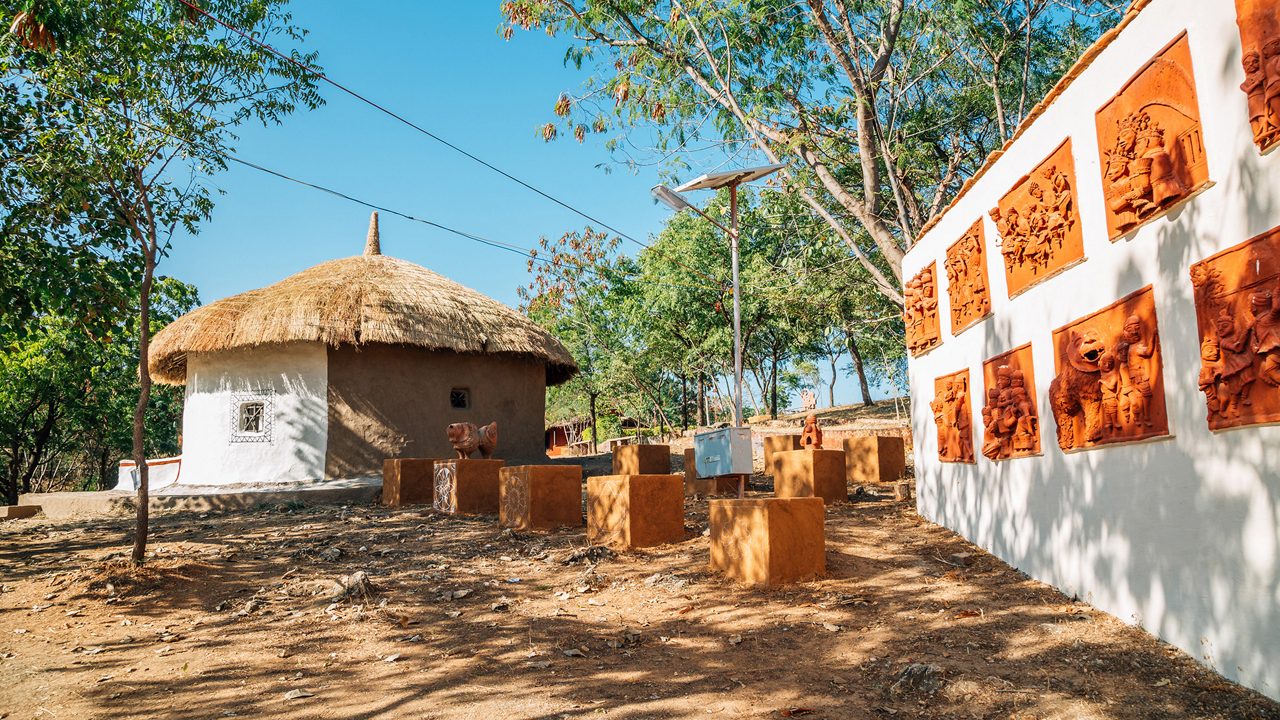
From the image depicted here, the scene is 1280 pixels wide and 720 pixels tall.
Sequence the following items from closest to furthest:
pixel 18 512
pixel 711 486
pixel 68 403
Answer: pixel 711 486
pixel 18 512
pixel 68 403

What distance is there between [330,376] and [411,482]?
12.0 ft

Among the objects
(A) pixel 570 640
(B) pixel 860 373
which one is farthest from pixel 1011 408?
(B) pixel 860 373

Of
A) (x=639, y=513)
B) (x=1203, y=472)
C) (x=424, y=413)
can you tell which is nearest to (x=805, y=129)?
(x=639, y=513)

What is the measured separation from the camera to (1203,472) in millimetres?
3414

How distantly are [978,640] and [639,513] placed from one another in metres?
3.43

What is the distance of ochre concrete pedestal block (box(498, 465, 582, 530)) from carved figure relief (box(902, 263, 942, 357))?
3792 mm

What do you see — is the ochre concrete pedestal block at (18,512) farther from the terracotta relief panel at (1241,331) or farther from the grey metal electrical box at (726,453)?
the terracotta relief panel at (1241,331)

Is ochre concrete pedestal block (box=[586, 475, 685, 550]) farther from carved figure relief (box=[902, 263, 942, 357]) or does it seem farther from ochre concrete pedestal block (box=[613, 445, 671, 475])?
ochre concrete pedestal block (box=[613, 445, 671, 475])

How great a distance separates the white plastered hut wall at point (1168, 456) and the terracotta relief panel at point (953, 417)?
784 mm

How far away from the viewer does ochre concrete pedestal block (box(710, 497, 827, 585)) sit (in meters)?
5.48

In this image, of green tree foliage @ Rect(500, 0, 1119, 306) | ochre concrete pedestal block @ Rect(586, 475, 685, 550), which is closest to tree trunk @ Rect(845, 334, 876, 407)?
green tree foliage @ Rect(500, 0, 1119, 306)

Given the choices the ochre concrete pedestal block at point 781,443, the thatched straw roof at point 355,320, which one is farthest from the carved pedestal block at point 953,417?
the thatched straw roof at point 355,320

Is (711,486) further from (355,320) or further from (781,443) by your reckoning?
(355,320)

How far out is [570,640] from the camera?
4.82m
